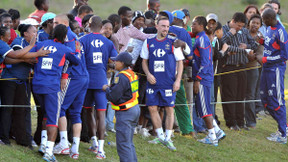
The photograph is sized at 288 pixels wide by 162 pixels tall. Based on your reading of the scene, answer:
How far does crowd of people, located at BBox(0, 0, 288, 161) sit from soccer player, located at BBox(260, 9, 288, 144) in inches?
0.9

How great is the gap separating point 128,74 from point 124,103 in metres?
0.45

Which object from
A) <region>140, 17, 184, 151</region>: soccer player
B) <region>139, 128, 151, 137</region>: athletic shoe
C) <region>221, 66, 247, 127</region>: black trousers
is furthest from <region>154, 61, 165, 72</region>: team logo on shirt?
<region>221, 66, 247, 127</region>: black trousers

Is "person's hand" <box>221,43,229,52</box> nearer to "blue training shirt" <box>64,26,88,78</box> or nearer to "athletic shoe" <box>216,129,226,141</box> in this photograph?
"athletic shoe" <box>216,129,226,141</box>

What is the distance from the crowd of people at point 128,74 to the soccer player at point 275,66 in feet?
0.07

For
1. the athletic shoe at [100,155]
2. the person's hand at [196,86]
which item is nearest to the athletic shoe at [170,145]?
the person's hand at [196,86]

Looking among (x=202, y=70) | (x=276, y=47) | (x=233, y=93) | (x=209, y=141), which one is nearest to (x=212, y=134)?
(x=209, y=141)

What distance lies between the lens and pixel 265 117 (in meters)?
14.7

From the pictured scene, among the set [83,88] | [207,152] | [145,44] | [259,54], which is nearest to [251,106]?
[259,54]

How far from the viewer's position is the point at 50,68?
813cm

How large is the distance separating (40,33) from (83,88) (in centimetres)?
123

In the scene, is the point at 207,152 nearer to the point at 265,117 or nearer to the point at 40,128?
the point at 40,128

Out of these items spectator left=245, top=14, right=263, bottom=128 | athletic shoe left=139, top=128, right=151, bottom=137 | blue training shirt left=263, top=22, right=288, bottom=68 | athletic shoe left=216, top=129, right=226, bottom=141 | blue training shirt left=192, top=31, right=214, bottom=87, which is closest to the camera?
blue training shirt left=192, top=31, right=214, bottom=87

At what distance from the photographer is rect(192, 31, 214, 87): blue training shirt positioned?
34.7ft

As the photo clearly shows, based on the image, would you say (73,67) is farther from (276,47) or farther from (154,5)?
(276,47)
